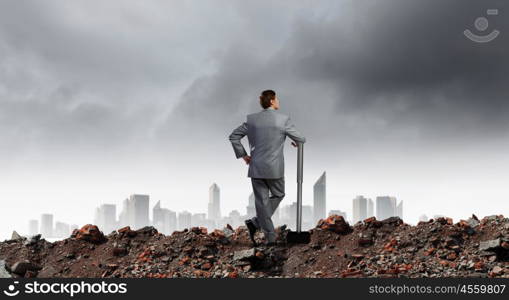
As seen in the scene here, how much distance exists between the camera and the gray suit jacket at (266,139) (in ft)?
32.7

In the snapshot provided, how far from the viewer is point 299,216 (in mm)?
10367

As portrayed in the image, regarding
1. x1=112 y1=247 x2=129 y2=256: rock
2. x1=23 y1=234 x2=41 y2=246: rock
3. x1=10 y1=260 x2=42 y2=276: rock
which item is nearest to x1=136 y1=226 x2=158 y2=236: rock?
x1=112 y1=247 x2=129 y2=256: rock

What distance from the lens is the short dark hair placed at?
33.4ft

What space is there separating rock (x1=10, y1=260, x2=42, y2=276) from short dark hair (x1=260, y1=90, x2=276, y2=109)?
565 centimetres

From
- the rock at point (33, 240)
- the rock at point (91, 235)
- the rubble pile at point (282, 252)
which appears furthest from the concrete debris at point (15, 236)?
the rock at point (91, 235)

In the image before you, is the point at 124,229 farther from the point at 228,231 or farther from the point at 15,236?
the point at 15,236

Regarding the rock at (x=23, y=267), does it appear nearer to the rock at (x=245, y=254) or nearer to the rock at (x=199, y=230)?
the rock at (x=199, y=230)

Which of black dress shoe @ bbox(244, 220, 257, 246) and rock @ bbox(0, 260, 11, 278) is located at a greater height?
black dress shoe @ bbox(244, 220, 257, 246)

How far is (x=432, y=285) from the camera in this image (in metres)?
7.59

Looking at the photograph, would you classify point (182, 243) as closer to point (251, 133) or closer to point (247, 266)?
point (247, 266)

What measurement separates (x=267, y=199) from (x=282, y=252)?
1074 mm

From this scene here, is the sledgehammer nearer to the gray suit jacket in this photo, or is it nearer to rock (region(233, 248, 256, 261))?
the gray suit jacket

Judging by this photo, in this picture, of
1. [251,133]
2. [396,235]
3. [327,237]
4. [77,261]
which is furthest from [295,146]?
[77,261]

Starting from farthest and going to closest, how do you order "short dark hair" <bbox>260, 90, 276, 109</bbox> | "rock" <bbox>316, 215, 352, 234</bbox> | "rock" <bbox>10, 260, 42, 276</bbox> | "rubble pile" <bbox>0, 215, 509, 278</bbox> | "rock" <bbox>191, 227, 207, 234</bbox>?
"rock" <bbox>191, 227, 207, 234</bbox>
"rock" <bbox>316, 215, 352, 234</bbox>
"short dark hair" <bbox>260, 90, 276, 109</bbox>
"rock" <bbox>10, 260, 42, 276</bbox>
"rubble pile" <bbox>0, 215, 509, 278</bbox>
